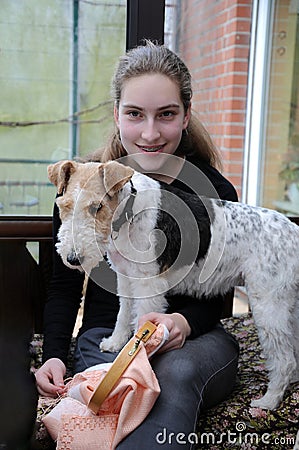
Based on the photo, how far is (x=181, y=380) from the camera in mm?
1229

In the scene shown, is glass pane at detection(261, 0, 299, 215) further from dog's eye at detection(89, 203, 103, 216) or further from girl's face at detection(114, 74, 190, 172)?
dog's eye at detection(89, 203, 103, 216)

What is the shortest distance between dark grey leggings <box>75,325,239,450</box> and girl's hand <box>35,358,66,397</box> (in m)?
0.05

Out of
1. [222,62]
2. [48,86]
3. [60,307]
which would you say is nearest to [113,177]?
[60,307]

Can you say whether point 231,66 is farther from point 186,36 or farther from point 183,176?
point 183,176

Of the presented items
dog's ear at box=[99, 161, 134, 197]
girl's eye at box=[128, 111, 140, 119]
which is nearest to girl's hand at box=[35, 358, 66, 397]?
dog's ear at box=[99, 161, 134, 197]

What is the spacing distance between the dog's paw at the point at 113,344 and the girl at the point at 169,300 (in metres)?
0.02

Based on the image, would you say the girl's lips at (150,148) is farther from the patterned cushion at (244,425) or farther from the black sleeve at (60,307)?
the patterned cushion at (244,425)

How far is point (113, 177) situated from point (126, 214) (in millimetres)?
117

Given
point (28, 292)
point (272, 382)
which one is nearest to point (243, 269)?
point (272, 382)

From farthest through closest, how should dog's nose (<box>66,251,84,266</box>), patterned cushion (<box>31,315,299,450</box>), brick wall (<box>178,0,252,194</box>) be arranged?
brick wall (<box>178,0,252,194</box>), patterned cushion (<box>31,315,299,450</box>), dog's nose (<box>66,251,84,266</box>)

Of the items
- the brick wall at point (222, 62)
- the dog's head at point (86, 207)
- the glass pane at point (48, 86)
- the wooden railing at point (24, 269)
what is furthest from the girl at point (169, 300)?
the brick wall at point (222, 62)

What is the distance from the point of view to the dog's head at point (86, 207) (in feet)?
3.58

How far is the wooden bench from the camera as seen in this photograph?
1.30 meters

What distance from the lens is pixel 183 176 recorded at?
5.20 ft
